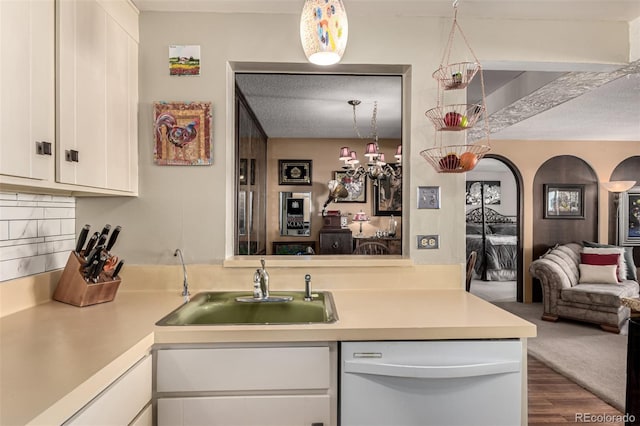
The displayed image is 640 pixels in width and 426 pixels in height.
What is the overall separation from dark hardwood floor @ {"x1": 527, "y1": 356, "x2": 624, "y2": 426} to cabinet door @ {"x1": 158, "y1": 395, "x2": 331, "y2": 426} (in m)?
1.80

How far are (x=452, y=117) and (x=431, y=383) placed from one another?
117 centimetres

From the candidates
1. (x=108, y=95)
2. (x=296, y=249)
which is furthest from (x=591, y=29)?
(x=296, y=249)

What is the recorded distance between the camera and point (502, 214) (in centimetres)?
1037

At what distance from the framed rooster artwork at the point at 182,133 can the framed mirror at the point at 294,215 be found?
14.8ft

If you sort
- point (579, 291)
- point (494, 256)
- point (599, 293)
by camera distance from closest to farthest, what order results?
point (599, 293) < point (579, 291) < point (494, 256)

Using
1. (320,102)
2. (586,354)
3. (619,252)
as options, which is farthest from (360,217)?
(586,354)

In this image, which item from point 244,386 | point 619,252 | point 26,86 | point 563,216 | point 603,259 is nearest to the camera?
point 26,86

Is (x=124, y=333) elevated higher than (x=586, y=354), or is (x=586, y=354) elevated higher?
(x=124, y=333)

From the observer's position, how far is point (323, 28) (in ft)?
4.39

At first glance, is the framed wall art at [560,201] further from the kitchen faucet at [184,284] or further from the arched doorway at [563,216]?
the kitchen faucet at [184,284]

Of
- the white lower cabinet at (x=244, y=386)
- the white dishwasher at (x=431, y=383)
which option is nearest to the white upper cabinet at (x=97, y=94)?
the white lower cabinet at (x=244, y=386)

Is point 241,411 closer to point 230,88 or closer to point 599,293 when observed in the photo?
point 230,88

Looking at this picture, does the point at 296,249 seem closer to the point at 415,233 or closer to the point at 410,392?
the point at 415,233

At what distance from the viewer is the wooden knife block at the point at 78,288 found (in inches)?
68.2
